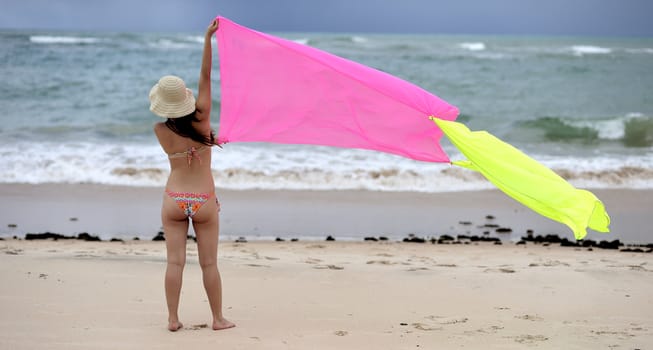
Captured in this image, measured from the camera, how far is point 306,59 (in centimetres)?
492

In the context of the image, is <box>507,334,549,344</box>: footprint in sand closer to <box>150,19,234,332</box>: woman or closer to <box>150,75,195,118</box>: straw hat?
<box>150,19,234,332</box>: woman

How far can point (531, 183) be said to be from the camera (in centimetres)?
454

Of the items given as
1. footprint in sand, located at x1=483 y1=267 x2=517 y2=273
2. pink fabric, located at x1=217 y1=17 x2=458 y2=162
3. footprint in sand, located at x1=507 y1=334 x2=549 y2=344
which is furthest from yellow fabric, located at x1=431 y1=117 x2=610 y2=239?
footprint in sand, located at x1=483 y1=267 x2=517 y2=273

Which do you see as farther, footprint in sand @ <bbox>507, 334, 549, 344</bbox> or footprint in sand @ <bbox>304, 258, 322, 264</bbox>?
footprint in sand @ <bbox>304, 258, 322, 264</bbox>

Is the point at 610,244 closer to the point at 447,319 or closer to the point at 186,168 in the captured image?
the point at 447,319

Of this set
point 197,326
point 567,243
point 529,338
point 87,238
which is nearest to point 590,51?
point 567,243

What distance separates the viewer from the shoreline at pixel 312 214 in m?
8.46

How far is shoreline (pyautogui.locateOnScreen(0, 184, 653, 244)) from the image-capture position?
846cm

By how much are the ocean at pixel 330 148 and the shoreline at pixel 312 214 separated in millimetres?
665

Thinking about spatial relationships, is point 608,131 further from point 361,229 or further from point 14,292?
point 14,292

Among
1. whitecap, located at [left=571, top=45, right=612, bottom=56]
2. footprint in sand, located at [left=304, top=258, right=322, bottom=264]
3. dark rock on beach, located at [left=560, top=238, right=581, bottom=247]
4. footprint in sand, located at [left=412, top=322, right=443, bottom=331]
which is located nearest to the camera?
footprint in sand, located at [left=412, top=322, right=443, bottom=331]

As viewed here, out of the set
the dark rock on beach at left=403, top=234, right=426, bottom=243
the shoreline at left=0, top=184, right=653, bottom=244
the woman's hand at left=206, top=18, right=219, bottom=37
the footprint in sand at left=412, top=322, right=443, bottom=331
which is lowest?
the footprint in sand at left=412, top=322, right=443, bottom=331

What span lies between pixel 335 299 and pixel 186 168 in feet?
5.52

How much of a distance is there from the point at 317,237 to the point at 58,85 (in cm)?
1600
